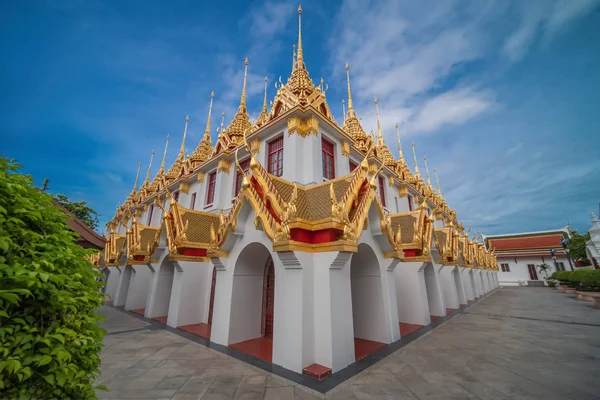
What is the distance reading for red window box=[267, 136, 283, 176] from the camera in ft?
34.7

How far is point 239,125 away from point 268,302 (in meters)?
10.5

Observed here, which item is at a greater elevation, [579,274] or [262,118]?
[262,118]

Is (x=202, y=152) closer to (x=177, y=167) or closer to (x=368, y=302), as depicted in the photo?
(x=177, y=167)

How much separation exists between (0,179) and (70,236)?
0.76m

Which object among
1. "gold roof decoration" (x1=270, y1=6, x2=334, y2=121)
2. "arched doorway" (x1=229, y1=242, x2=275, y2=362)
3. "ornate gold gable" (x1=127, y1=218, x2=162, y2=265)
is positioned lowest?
"arched doorway" (x1=229, y1=242, x2=275, y2=362)

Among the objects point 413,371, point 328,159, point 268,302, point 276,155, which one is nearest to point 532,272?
point 328,159

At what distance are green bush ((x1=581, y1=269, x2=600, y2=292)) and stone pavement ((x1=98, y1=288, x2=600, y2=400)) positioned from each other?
565 inches

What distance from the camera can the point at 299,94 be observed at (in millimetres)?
11211

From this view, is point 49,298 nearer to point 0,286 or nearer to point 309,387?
point 0,286

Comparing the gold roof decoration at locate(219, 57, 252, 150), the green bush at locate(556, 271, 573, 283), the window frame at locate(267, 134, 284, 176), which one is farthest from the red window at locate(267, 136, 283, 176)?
the green bush at locate(556, 271, 573, 283)

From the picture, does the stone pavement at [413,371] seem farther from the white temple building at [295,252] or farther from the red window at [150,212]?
the red window at [150,212]

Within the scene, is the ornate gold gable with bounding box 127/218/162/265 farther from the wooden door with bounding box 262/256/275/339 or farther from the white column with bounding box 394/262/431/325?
the white column with bounding box 394/262/431/325

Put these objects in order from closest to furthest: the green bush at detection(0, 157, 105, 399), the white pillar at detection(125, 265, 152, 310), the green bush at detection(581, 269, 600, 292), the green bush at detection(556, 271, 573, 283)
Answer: the green bush at detection(0, 157, 105, 399), the white pillar at detection(125, 265, 152, 310), the green bush at detection(581, 269, 600, 292), the green bush at detection(556, 271, 573, 283)

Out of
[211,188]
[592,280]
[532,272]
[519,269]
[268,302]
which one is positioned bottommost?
[268,302]
